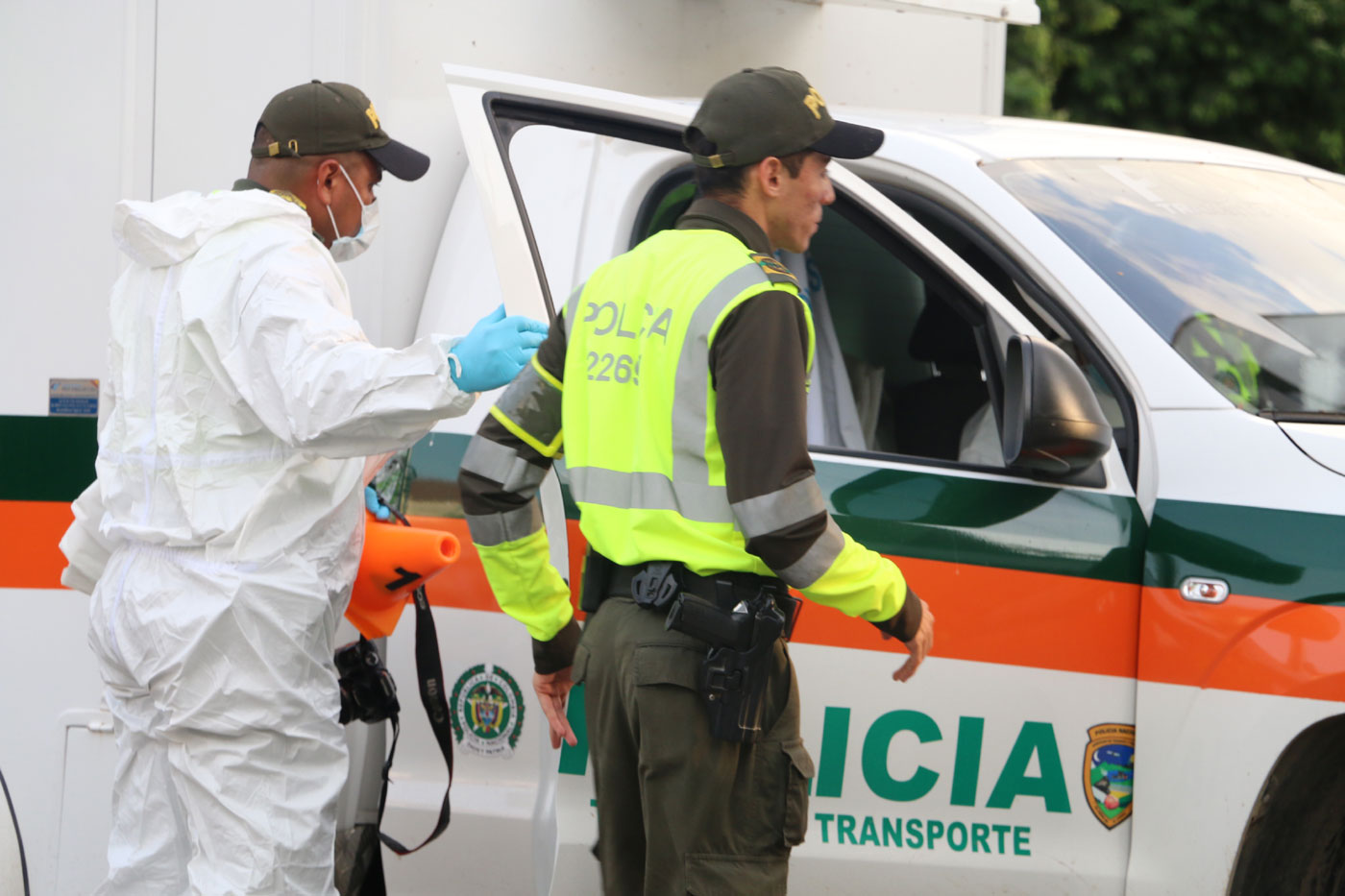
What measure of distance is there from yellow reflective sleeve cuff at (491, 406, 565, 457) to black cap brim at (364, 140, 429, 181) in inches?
22.3

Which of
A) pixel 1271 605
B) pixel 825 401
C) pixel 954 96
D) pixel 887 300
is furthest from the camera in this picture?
pixel 954 96

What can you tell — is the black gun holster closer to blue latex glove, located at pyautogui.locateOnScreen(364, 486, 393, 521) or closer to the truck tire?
blue latex glove, located at pyautogui.locateOnScreen(364, 486, 393, 521)

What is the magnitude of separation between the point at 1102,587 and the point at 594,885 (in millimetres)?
1078

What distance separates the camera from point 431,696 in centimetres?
286

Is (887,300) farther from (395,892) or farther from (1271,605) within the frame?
(395,892)

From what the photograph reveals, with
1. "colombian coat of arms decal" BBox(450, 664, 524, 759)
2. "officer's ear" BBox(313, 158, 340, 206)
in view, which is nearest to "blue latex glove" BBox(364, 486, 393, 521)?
"colombian coat of arms decal" BBox(450, 664, 524, 759)

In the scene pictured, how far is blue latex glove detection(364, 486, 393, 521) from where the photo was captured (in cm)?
287

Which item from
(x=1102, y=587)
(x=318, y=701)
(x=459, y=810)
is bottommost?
(x=459, y=810)

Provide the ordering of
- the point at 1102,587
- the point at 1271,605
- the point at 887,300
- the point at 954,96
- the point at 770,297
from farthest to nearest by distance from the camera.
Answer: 1. the point at 954,96
2. the point at 887,300
3. the point at 1102,587
4. the point at 1271,605
5. the point at 770,297

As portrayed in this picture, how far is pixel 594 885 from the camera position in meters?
2.77

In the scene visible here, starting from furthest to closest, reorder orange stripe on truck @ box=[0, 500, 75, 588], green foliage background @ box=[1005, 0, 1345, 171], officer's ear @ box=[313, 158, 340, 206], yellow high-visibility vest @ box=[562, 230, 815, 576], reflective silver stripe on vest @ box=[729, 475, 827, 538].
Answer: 1. green foliage background @ box=[1005, 0, 1345, 171]
2. orange stripe on truck @ box=[0, 500, 75, 588]
3. officer's ear @ box=[313, 158, 340, 206]
4. yellow high-visibility vest @ box=[562, 230, 815, 576]
5. reflective silver stripe on vest @ box=[729, 475, 827, 538]

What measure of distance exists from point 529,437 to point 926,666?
2.76 ft

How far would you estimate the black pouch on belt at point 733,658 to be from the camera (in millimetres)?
2160

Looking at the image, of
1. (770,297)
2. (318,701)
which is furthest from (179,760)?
(770,297)
